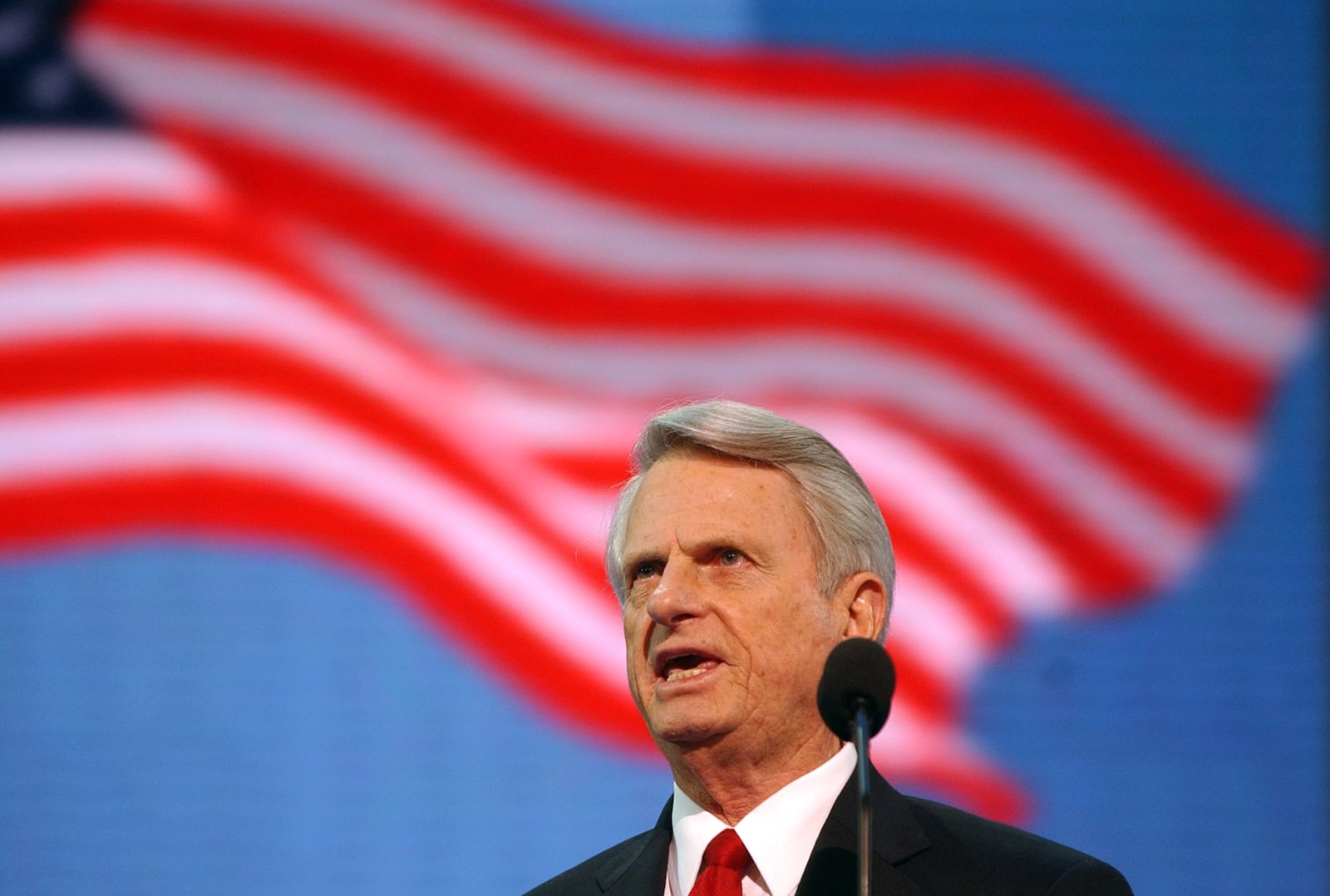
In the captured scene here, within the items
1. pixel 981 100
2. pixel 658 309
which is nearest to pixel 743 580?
pixel 658 309

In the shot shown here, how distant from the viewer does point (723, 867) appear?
6.08 feet

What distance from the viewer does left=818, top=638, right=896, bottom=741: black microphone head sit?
156 centimetres

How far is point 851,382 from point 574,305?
702 millimetres

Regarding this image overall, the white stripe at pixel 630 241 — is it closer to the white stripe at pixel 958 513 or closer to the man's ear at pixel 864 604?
the white stripe at pixel 958 513

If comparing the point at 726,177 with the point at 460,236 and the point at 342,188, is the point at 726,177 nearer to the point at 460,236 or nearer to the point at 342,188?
the point at 460,236

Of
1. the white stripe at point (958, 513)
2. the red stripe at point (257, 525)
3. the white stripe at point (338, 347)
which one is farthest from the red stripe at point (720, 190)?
the red stripe at point (257, 525)

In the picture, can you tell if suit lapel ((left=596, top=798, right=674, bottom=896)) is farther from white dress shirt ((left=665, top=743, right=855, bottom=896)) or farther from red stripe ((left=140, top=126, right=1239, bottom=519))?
red stripe ((left=140, top=126, right=1239, bottom=519))

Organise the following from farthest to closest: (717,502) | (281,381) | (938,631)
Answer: (281,381) → (938,631) → (717,502)

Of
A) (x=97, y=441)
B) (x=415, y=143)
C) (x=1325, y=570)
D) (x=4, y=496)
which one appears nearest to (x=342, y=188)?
(x=415, y=143)

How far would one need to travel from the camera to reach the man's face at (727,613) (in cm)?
189

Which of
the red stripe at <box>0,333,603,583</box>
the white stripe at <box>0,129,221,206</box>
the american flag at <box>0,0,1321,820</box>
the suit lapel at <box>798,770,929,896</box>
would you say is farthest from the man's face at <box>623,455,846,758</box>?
the white stripe at <box>0,129,221,206</box>

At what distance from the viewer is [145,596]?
3.81 m

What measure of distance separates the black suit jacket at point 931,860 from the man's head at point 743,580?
0.39 feet

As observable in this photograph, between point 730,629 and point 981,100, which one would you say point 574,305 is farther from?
point 730,629
